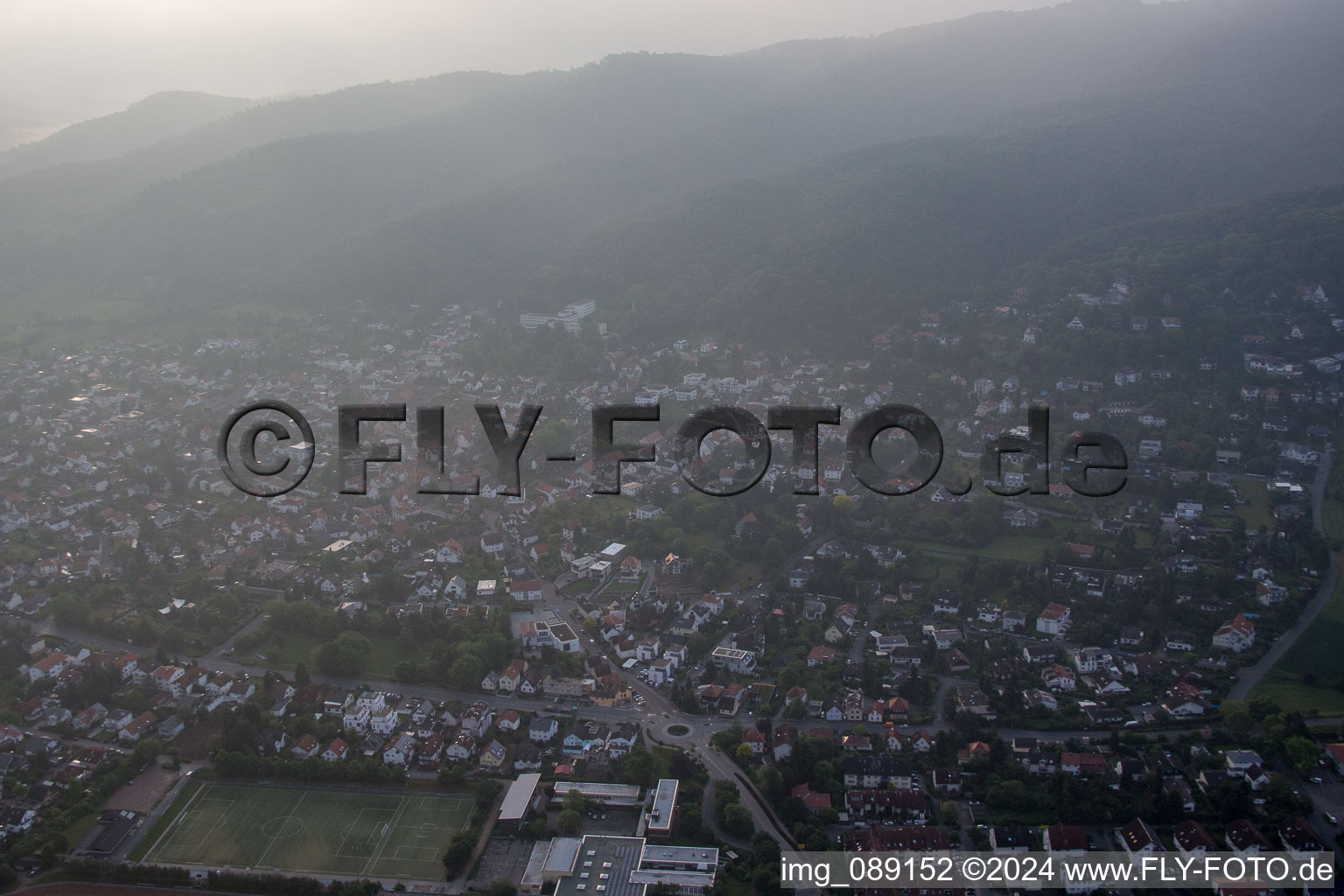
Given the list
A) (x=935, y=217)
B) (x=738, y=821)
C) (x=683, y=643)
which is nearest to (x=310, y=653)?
(x=683, y=643)

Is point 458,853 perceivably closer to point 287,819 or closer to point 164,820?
point 287,819

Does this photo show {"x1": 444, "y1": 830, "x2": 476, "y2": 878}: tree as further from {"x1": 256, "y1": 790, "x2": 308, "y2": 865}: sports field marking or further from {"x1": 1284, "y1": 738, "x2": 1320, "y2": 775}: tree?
{"x1": 1284, "y1": 738, "x2": 1320, "y2": 775}: tree

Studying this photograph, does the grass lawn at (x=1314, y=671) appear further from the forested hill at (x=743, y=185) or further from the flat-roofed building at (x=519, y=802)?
the forested hill at (x=743, y=185)

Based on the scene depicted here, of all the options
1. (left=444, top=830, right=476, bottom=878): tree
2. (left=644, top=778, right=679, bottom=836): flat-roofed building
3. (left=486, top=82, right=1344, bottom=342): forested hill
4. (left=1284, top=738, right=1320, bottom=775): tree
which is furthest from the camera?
(left=486, top=82, right=1344, bottom=342): forested hill

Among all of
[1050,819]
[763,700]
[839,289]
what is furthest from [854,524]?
[839,289]

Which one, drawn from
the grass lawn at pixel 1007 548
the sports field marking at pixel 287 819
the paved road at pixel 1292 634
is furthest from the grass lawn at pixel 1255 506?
the sports field marking at pixel 287 819

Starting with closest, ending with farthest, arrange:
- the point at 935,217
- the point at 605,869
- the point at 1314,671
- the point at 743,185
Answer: the point at 605,869 < the point at 1314,671 < the point at 935,217 < the point at 743,185

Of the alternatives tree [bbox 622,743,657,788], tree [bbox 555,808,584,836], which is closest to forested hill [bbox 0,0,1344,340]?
tree [bbox 622,743,657,788]
